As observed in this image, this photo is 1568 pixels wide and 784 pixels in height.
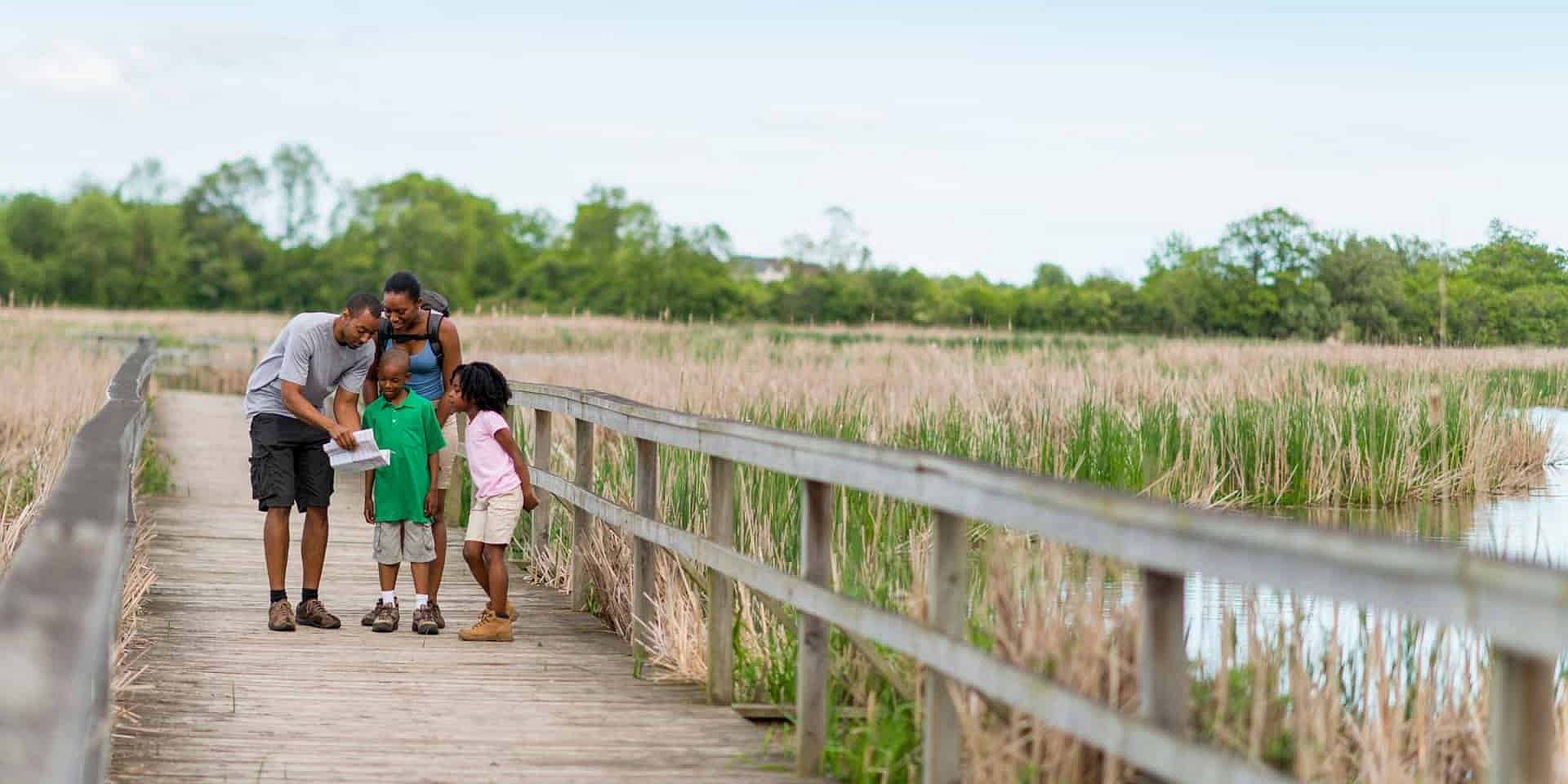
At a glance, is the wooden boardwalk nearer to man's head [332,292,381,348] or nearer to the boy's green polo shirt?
the boy's green polo shirt

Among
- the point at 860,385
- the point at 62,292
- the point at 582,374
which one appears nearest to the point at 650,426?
the point at 860,385

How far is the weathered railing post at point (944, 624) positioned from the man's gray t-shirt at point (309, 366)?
373 centimetres

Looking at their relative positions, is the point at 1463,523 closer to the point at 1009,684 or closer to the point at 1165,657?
the point at 1009,684

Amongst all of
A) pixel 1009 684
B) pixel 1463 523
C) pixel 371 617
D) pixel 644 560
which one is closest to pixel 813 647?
pixel 1009 684

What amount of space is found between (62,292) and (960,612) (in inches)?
4407

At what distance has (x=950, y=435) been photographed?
11.5 metres

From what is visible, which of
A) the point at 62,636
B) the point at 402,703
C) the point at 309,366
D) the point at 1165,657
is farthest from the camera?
the point at 309,366

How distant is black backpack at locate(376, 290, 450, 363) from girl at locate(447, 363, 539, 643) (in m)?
0.56

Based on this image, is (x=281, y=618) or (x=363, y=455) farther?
(x=281, y=618)

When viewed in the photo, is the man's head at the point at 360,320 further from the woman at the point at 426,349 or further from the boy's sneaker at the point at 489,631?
the boy's sneaker at the point at 489,631

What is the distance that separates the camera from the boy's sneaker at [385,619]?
7.13m

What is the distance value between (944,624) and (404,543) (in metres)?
3.76

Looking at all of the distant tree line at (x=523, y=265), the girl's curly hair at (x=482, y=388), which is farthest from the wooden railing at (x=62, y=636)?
the distant tree line at (x=523, y=265)

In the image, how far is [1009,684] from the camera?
11.7ft
